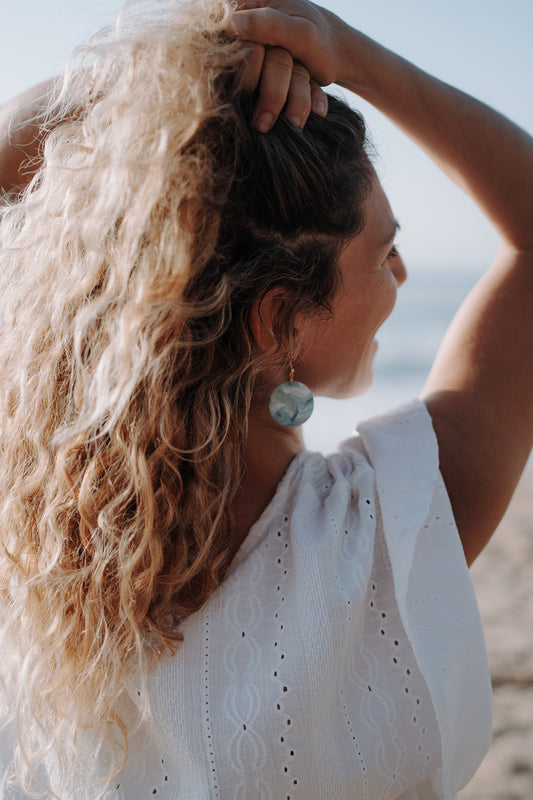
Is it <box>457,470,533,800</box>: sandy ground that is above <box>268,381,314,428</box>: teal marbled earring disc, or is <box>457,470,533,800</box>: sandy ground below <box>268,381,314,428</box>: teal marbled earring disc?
below

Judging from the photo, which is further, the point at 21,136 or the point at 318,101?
the point at 21,136

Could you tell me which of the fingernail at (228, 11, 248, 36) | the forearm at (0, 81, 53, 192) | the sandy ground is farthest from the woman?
the sandy ground

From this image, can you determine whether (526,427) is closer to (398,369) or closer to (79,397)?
(79,397)

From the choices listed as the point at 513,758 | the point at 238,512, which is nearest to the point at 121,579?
the point at 238,512

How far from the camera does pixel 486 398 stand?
1341 mm

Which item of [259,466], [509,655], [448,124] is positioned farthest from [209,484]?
[509,655]

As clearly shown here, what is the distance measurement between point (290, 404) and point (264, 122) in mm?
495

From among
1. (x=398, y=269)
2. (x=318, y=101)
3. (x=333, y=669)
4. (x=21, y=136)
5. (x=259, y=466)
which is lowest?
(x=333, y=669)

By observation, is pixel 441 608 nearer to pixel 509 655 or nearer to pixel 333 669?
pixel 333 669

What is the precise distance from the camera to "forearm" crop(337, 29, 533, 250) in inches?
56.7

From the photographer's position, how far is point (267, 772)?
1.06 meters

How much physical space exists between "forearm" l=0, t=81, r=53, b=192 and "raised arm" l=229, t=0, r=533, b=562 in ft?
1.76

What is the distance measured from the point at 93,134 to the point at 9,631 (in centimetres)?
88

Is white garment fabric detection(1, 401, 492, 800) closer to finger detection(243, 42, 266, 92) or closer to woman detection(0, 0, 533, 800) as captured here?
woman detection(0, 0, 533, 800)
